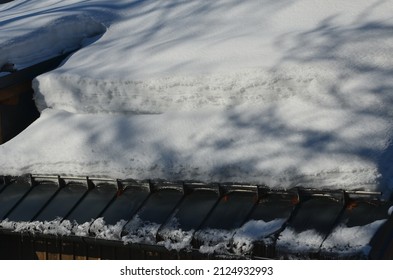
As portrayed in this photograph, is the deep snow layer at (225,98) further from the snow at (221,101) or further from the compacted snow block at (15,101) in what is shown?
the compacted snow block at (15,101)

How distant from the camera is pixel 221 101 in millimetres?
5324

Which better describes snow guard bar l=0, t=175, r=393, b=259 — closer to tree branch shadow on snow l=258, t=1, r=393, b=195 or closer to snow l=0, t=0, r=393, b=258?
snow l=0, t=0, r=393, b=258

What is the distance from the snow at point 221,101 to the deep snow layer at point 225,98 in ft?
0.03

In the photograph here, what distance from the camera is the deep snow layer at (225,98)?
4578mm

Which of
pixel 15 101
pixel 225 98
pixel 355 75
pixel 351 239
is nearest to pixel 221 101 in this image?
pixel 225 98

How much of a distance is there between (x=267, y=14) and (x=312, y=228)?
2.62m

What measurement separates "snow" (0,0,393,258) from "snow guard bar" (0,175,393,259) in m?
0.02

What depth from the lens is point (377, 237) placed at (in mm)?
3971

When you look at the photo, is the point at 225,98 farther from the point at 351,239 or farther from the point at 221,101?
the point at 351,239

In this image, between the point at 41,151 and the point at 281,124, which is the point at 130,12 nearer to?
the point at 41,151

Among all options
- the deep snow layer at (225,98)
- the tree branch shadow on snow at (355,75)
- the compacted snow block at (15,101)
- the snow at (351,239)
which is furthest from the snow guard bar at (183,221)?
the compacted snow block at (15,101)

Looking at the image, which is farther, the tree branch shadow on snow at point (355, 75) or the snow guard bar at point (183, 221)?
the tree branch shadow on snow at point (355, 75)

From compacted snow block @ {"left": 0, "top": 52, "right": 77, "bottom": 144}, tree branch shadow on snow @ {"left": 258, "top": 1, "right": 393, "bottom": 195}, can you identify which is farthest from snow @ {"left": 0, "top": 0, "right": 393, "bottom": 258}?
compacted snow block @ {"left": 0, "top": 52, "right": 77, "bottom": 144}

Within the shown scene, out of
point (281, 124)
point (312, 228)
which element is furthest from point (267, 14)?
point (312, 228)
